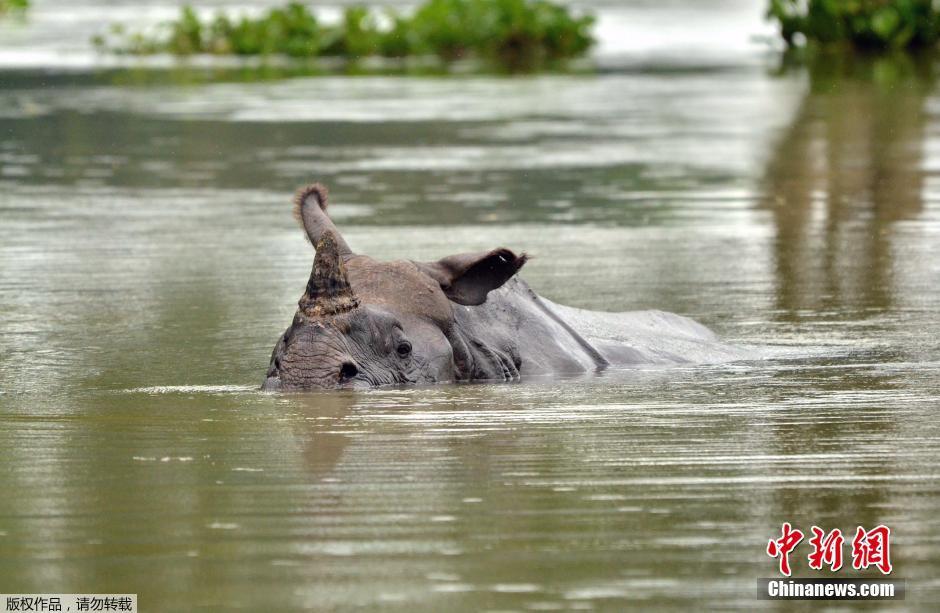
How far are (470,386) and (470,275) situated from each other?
59 cm

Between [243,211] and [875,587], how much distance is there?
43.6ft

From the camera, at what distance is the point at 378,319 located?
933cm

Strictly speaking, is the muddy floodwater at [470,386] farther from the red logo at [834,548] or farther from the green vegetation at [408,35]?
the green vegetation at [408,35]

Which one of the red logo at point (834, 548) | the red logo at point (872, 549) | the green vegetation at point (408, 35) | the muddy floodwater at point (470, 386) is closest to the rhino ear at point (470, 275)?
the muddy floodwater at point (470, 386)

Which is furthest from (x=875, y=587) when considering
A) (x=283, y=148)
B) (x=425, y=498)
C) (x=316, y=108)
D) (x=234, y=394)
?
(x=316, y=108)

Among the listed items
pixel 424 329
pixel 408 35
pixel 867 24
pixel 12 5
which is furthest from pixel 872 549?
pixel 12 5

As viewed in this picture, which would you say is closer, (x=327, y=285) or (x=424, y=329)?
(x=327, y=285)

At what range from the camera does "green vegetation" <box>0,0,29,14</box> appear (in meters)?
66.4

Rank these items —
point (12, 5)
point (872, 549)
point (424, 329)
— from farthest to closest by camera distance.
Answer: point (12, 5)
point (424, 329)
point (872, 549)

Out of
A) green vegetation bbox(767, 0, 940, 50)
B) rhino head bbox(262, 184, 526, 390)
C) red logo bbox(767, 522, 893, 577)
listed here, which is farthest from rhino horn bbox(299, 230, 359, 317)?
green vegetation bbox(767, 0, 940, 50)

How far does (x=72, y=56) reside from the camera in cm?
4434

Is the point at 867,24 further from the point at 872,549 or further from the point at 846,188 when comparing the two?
the point at 872,549

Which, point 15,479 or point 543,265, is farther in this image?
point 543,265

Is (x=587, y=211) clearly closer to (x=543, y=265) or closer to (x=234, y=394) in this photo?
(x=543, y=265)
